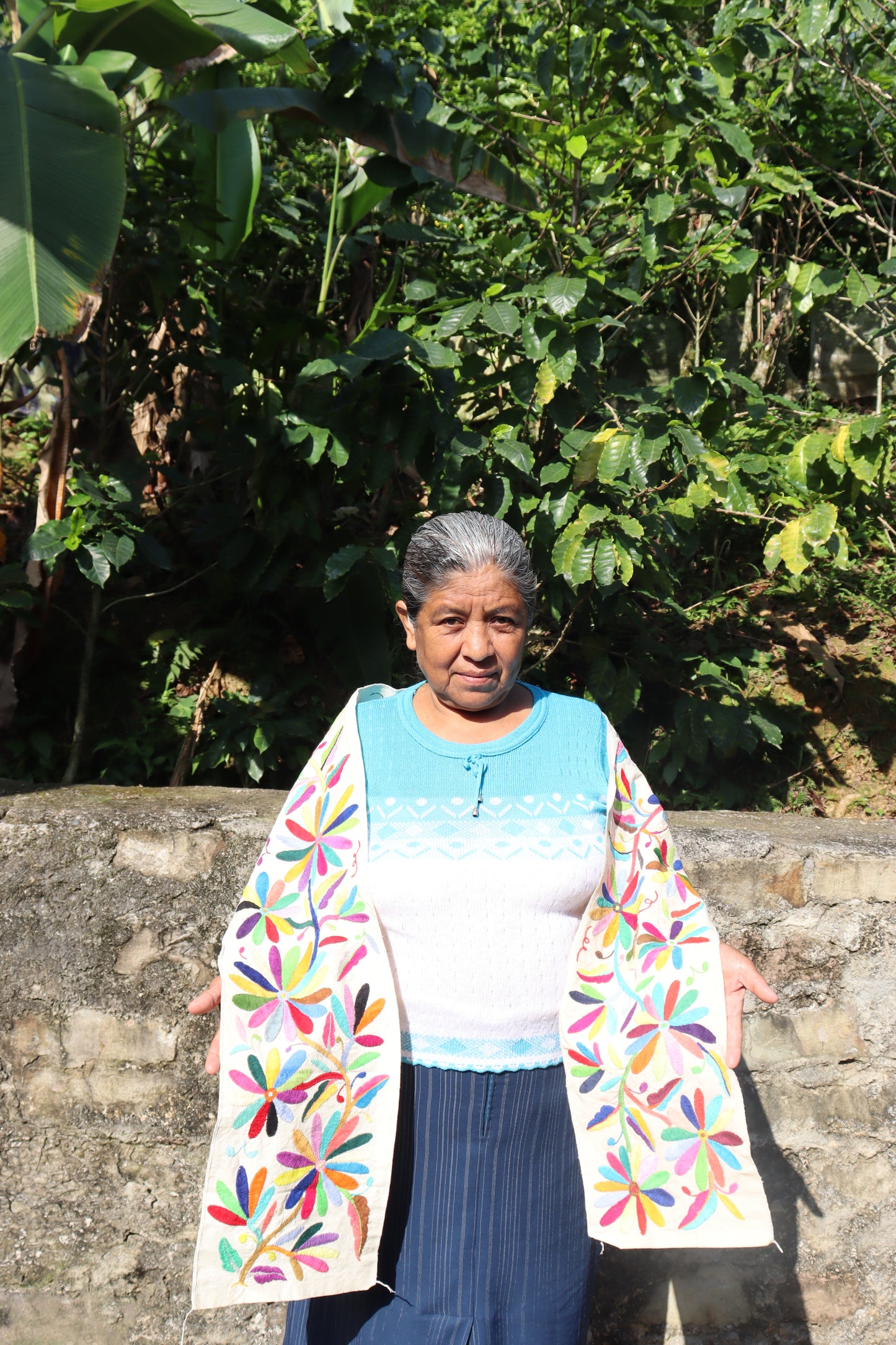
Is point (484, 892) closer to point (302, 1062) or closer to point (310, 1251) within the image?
point (302, 1062)

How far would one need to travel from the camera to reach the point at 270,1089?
5.14 feet

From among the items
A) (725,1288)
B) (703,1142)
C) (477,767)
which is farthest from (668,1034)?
(725,1288)

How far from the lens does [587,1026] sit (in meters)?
1.58

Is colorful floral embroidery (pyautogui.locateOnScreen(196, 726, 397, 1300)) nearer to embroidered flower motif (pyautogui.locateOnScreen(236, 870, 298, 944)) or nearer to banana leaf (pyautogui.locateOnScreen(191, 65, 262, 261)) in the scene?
embroidered flower motif (pyautogui.locateOnScreen(236, 870, 298, 944))

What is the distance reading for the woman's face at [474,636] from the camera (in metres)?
1.55

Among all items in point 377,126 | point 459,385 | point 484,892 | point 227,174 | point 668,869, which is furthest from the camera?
point 227,174

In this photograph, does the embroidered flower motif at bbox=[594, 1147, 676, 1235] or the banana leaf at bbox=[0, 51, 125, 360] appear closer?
the embroidered flower motif at bbox=[594, 1147, 676, 1235]

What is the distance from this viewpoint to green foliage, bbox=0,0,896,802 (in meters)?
2.65

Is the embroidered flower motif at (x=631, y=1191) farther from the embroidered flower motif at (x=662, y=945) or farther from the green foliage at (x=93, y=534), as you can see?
the green foliage at (x=93, y=534)

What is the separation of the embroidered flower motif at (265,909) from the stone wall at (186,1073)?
1.76 feet

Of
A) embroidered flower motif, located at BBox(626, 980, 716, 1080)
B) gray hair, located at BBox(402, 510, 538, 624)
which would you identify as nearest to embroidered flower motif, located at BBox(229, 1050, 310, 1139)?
embroidered flower motif, located at BBox(626, 980, 716, 1080)

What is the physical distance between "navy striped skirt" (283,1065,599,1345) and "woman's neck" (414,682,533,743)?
0.51 metres

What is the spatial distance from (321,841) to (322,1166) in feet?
1.64

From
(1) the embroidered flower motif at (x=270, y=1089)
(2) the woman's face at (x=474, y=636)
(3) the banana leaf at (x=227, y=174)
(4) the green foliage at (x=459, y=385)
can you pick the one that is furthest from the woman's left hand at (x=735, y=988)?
(3) the banana leaf at (x=227, y=174)
